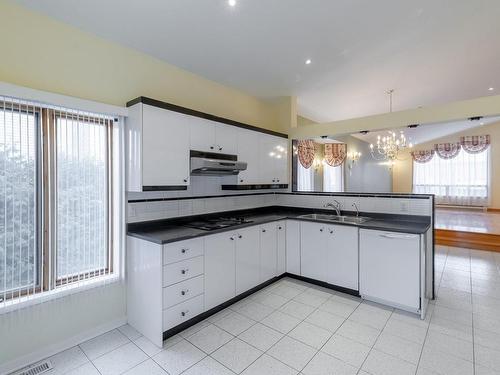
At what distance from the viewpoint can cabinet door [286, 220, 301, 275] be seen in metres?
3.35

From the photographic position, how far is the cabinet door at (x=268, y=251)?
3.08 meters

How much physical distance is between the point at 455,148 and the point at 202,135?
941 centimetres

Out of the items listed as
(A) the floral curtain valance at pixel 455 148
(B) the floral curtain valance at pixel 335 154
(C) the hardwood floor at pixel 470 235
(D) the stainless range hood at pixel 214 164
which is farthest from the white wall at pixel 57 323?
(A) the floral curtain valance at pixel 455 148

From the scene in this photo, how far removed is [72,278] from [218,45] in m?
2.52

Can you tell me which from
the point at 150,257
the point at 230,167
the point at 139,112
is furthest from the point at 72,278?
the point at 230,167

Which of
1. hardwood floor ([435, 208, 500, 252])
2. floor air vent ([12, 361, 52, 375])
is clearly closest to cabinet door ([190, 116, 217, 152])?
floor air vent ([12, 361, 52, 375])

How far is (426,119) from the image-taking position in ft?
9.63

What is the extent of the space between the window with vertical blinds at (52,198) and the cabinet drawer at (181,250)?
66 centimetres

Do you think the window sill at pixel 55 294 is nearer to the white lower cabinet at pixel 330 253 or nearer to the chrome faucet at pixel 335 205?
the white lower cabinet at pixel 330 253

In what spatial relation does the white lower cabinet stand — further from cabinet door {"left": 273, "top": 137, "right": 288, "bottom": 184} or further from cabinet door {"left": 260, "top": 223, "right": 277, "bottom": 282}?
cabinet door {"left": 273, "top": 137, "right": 288, "bottom": 184}

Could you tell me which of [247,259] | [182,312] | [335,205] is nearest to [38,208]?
[182,312]

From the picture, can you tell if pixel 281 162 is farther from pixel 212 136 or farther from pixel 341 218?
pixel 212 136

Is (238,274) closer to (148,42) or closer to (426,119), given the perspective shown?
(148,42)

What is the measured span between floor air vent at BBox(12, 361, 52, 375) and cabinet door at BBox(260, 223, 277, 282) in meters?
2.06
